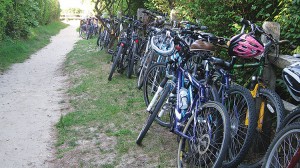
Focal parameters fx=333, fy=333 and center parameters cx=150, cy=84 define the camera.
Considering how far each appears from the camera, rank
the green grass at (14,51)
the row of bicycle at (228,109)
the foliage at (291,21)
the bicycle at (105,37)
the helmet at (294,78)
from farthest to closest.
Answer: the bicycle at (105,37), the green grass at (14,51), the foliage at (291,21), the row of bicycle at (228,109), the helmet at (294,78)

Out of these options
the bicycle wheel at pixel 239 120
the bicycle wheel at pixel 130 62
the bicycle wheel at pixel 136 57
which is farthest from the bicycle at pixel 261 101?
the bicycle wheel at pixel 130 62

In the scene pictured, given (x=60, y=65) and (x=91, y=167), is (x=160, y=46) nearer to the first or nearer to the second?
(x=91, y=167)

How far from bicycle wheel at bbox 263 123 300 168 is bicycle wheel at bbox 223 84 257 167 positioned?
0.42 m

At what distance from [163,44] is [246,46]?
193 centimetres

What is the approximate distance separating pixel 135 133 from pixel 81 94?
2287mm

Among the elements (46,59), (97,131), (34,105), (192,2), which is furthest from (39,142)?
(46,59)

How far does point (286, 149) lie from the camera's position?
236 centimetres

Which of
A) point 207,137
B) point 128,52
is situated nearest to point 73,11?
point 128,52

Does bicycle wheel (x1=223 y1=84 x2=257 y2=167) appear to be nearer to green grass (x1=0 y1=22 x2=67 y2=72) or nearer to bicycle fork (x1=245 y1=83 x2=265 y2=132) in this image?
bicycle fork (x1=245 y1=83 x2=265 y2=132)

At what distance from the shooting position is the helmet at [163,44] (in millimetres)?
4582

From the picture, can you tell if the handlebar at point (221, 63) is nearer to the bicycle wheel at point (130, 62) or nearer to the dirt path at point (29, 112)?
the dirt path at point (29, 112)

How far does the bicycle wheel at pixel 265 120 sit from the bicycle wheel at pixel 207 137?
44 cm

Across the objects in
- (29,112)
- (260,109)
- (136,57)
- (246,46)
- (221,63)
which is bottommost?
(29,112)

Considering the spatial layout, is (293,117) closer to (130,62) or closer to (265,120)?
(265,120)
